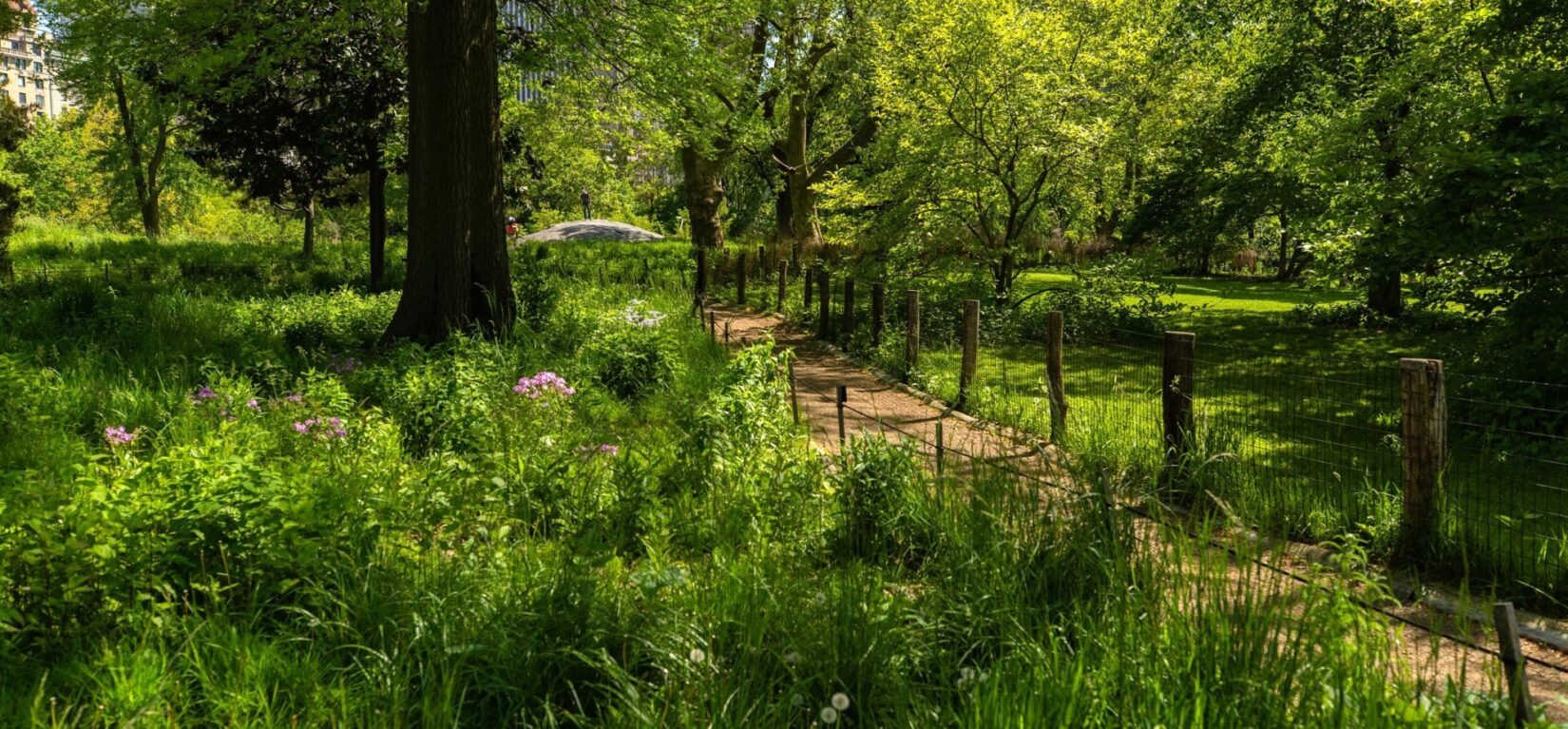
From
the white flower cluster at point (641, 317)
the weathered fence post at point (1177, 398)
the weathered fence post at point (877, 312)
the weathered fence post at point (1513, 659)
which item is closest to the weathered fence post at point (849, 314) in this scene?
the weathered fence post at point (877, 312)

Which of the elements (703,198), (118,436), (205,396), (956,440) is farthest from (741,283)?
(118,436)

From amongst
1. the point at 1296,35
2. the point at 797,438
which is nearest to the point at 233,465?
the point at 797,438

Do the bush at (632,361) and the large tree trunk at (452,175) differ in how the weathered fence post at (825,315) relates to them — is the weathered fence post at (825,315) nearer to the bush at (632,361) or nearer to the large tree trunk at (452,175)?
the bush at (632,361)

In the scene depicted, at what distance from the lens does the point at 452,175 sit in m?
10.4

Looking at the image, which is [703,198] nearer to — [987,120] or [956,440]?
[987,120]

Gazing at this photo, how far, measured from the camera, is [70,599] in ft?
10.5

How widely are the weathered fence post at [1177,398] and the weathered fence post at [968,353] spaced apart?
3015 mm

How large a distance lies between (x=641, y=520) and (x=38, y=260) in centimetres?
2220

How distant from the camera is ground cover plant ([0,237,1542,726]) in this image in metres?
2.83

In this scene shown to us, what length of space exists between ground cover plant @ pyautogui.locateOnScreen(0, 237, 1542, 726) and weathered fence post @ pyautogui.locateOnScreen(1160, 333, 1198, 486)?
9.11 ft

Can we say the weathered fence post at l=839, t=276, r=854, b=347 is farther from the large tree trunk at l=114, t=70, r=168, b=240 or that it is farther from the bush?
the large tree trunk at l=114, t=70, r=168, b=240

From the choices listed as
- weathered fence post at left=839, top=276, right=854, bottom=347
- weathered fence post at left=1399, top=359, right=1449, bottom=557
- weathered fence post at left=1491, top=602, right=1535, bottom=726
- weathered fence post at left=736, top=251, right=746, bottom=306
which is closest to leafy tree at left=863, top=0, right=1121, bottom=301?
weathered fence post at left=839, top=276, right=854, bottom=347

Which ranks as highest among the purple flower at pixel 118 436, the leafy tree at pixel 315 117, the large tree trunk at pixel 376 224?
the leafy tree at pixel 315 117

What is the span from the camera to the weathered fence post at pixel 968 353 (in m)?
9.94
